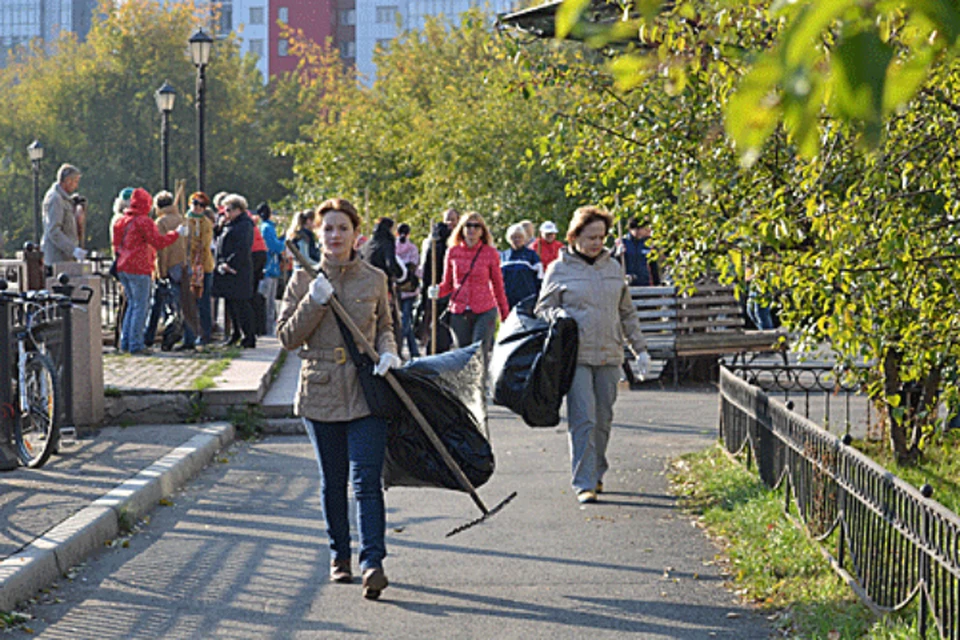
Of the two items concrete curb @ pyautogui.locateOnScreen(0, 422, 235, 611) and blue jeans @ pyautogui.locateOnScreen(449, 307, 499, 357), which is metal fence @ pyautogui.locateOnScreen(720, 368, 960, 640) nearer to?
concrete curb @ pyautogui.locateOnScreen(0, 422, 235, 611)

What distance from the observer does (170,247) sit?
1703 cm

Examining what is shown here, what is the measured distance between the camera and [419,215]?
31.4 m

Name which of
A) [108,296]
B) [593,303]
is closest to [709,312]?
[593,303]

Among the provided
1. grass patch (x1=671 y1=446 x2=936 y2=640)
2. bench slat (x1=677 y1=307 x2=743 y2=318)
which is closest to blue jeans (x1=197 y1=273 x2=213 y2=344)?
bench slat (x1=677 y1=307 x2=743 y2=318)

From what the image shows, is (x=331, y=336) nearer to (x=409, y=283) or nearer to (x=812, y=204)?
(x=812, y=204)

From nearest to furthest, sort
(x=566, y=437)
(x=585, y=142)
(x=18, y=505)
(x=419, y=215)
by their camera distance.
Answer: (x=18, y=505) → (x=585, y=142) → (x=566, y=437) → (x=419, y=215)

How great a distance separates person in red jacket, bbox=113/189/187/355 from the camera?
15594 mm

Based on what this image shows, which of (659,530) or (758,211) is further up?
(758,211)

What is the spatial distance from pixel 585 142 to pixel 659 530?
9.66 feet

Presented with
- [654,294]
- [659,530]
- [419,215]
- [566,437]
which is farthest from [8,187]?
[659,530]

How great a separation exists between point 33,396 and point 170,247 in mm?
8133

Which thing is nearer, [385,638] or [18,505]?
[385,638]

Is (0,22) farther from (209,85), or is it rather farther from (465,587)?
(465,587)

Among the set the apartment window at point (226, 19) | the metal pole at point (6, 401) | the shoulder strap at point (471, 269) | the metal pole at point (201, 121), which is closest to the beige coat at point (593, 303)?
the metal pole at point (6, 401)
